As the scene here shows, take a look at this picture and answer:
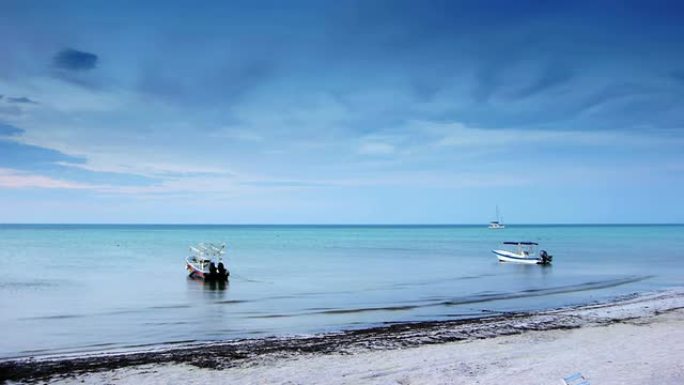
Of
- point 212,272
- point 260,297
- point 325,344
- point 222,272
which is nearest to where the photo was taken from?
point 325,344

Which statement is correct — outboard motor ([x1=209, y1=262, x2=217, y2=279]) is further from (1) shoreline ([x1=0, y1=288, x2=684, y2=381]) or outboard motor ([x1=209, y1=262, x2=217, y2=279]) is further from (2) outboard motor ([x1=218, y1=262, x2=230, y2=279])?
(1) shoreline ([x1=0, y1=288, x2=684, y2=381])

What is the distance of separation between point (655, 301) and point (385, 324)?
15.3 m

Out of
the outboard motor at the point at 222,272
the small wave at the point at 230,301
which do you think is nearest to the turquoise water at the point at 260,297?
the small wave at the point at 230,301

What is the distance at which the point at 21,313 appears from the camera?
94.5 ft

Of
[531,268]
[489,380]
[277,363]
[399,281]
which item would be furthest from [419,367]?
[531,268]

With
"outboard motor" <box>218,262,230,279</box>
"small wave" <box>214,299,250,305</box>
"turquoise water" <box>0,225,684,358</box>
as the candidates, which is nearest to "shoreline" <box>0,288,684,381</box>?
"turquoise water" <box>0,225,684,358</box>

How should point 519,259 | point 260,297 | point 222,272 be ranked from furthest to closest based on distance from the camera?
point 519,259, point 222,272, point 260,297

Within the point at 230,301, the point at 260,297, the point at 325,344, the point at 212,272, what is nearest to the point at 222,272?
the point at 212,272

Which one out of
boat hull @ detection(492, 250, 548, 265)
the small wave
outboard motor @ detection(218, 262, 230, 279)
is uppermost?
outboard motor @ detection(218, 262, 230, 279)

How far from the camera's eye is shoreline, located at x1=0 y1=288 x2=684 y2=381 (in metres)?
15.8

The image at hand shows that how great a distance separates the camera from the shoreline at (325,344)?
A: 15844 millimetres

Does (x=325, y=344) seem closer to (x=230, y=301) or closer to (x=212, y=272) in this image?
(x=230, y=301)

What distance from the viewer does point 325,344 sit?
1875 centimetres

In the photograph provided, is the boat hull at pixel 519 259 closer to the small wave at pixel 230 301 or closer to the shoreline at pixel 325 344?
the shoreline at pixel 325 344
